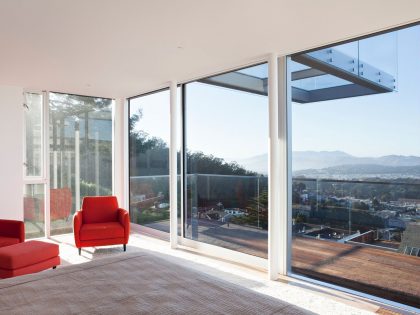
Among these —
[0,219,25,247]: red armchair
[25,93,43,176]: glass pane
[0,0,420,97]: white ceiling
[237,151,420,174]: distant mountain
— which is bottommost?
[0,219,25,247]: red armchair

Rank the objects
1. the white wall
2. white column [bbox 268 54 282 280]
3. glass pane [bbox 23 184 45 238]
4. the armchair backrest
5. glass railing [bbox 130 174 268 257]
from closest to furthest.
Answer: white column [bbox 268 54 282 280]
glass railing [bbox 130 174 268 257]
the armchair backrest
the white wall
glass pane [bbox 23 184 45 238]

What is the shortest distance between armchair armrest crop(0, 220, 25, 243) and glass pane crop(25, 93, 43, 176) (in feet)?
5.87

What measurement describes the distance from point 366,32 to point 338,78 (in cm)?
53

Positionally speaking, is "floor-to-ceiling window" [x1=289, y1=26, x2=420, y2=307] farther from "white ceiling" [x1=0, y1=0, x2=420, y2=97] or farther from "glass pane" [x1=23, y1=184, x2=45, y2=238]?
"glass pane" [x1=23, y1=184, x2=45, y2=238]

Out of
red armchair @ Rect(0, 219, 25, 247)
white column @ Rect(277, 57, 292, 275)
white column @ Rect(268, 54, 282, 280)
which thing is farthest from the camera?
red armchair @ Rect(0, 219, 25, 247)

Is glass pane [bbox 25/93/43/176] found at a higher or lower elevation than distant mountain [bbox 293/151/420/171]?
higher

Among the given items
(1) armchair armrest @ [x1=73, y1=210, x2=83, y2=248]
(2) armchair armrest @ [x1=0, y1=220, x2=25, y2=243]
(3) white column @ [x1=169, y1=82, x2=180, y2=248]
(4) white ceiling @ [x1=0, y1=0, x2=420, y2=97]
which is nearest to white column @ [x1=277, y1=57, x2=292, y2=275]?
(4) white ceiling @ [x1=0, y1=0, x2=420, y2=97]

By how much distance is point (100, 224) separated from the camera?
17.3 ft

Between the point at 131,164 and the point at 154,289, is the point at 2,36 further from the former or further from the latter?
the point at 131,164

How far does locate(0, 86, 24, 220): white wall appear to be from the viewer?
560 cm

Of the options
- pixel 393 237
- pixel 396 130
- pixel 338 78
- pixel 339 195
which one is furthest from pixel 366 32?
pixel 393 237

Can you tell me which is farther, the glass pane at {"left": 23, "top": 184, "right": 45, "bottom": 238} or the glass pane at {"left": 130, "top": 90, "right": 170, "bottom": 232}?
the glass pane at {"left": 130, "top": 90, "right": 170, "bottom": 232}

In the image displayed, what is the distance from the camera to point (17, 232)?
4367 millimetres

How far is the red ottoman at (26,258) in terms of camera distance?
139 inches
